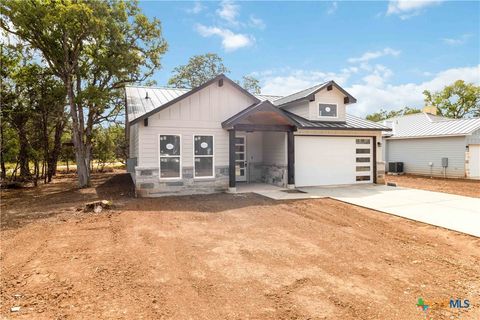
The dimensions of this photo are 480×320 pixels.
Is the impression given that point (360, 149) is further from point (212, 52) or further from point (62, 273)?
point (212, 52)

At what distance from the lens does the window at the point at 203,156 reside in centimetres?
1112

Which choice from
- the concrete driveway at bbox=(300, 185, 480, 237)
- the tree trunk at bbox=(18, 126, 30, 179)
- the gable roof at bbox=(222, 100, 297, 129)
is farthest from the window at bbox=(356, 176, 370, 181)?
the tree trunk at bbox=(18, 126, 30, 179)

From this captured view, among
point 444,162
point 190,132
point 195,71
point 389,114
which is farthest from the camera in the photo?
point 389,114

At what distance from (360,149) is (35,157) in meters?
16.8

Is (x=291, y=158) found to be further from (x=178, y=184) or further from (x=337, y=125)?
(x=178, y=184)

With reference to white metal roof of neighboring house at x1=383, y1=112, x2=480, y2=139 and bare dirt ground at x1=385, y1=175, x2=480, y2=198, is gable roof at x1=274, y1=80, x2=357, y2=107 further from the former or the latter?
white metal roof of neighboring house at x1=383, y1=112, x2=480, y2=139

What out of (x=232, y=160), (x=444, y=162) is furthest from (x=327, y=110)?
(x=444, y=162)

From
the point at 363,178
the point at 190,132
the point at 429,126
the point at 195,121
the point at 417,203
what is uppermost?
the point at 429,126

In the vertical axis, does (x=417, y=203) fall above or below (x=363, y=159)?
below

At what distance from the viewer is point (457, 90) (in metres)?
37.2

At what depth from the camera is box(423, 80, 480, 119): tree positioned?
119 ft

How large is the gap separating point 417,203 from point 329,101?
20.8ft

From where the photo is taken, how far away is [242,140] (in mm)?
13773

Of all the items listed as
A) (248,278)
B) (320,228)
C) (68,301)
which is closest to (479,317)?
(248,278)
